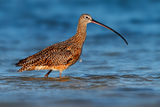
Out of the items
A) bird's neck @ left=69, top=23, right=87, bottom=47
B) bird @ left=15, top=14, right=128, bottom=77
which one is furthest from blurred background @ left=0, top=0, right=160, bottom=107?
→ bird's neck @ left=69, top=23, right=87, bottom=47

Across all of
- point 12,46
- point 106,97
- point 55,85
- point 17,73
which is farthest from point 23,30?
point 106,97

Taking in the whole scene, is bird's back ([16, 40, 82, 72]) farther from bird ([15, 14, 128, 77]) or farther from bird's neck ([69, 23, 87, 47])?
bird's neck ([69, 23, 87, 47])

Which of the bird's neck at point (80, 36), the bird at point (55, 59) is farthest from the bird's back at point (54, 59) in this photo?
the bird's neck at point (80, 36)

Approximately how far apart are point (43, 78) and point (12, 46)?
4.75 meters

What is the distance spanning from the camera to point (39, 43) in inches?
488

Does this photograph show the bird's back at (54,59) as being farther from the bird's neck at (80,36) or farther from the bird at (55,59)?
the bird's neck at (80,36)

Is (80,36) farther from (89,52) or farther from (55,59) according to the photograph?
(89,52)

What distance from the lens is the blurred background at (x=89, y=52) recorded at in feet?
17.4

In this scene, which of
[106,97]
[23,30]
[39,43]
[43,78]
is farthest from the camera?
[23,30]

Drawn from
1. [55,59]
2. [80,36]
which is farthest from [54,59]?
[80,36]

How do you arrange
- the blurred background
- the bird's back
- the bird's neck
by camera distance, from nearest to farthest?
the blurred background, the bird's back, the bird's neck

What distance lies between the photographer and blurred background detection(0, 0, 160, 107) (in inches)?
209

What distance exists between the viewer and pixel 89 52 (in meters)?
10.7

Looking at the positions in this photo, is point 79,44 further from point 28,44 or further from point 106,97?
point 28,44
